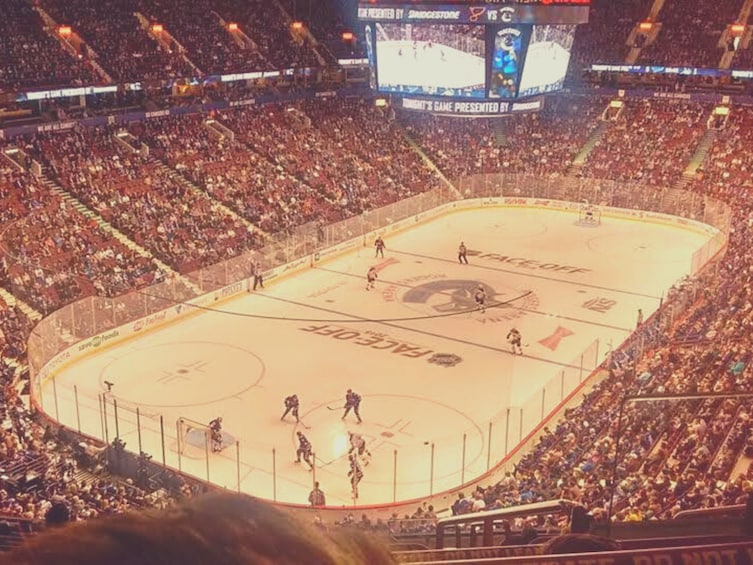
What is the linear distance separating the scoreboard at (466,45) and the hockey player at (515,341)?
11147 mm

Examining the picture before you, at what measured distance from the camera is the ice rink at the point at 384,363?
20.2 meters

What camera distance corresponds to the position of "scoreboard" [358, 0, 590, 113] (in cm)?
3231

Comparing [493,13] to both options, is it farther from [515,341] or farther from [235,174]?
[235,174]

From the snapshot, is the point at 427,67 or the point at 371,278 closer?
the point at 371,278

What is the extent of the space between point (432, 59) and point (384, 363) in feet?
46.3

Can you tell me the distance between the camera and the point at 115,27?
48.0 metres

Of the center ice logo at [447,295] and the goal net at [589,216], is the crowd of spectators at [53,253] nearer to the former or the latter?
the center ice logo at [447,295]

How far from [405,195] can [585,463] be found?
32.2 meters

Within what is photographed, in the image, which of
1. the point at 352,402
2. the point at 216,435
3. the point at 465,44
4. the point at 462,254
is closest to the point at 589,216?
the point at 462,254

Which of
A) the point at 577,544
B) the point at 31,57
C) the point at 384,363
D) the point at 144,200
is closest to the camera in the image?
→ the point at 577,544

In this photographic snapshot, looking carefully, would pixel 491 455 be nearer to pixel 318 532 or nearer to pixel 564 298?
pixel 564 298

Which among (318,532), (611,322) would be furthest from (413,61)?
(318,532)

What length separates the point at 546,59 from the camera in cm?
3578

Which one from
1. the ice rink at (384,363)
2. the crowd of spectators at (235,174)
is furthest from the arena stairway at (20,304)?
the crowd of spectators at (235,174)
